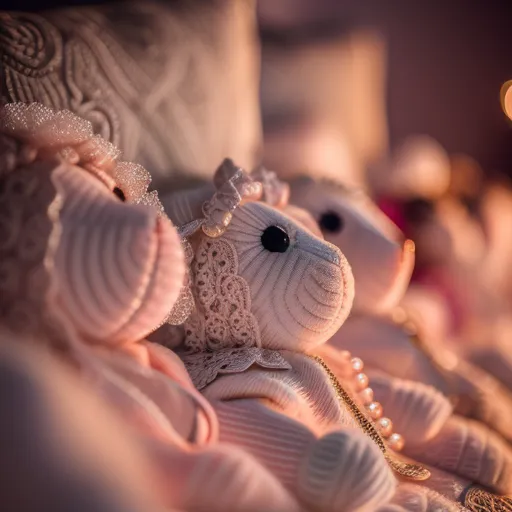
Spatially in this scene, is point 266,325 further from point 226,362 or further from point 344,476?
point 344,476

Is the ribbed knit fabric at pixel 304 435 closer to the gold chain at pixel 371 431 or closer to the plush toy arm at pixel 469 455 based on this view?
the gold chain at pixel 371 431

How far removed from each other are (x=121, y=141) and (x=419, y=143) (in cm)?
118

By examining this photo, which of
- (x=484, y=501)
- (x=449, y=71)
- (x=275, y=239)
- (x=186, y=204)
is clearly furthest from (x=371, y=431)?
(x=449, y=71)

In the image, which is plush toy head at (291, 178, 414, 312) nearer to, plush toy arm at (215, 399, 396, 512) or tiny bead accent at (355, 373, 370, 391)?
tiny bead accent at (355, 373, 370, 391)

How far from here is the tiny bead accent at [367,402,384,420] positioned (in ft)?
2.66

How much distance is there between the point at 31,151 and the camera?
21.7 inches

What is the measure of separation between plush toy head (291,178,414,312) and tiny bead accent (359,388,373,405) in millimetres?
184

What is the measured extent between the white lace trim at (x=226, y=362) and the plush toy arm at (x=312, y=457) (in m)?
0.05

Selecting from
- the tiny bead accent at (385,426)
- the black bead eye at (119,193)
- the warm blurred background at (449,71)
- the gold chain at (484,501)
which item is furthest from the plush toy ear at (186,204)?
the warm blurred background at (449,71)

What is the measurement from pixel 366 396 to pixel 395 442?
70 mm

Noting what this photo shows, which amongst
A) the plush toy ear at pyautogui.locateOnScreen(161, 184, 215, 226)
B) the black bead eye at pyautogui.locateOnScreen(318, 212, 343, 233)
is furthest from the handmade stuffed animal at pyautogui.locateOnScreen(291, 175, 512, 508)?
the plush toy ear at pyautogui.locateOnScreen(161, 184, 215, 226)

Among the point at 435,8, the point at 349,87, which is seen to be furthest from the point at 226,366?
the point at 435,8

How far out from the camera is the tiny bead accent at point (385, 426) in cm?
80

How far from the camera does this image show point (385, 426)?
806mm
